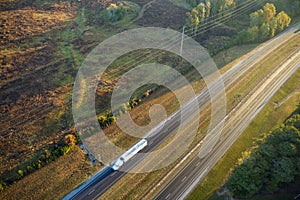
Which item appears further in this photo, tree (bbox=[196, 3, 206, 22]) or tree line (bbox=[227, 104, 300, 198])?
tree (bbox=[196, 3, 206, 22])

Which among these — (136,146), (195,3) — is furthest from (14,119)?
(195,3)

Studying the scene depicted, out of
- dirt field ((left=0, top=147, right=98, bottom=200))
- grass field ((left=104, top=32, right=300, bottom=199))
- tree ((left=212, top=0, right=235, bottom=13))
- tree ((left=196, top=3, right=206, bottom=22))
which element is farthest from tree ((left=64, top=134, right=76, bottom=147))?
tree ((left=212, top=0, right=235, bottom=13))

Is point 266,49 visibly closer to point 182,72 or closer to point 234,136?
point 182,72

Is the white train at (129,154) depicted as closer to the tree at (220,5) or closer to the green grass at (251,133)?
the green grass at (251,133)

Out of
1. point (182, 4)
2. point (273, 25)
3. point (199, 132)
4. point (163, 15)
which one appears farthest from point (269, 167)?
point (182, 4)

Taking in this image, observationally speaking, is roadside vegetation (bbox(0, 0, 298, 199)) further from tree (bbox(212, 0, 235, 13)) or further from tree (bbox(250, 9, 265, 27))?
tree (bbox(250, 9, 265, 27))

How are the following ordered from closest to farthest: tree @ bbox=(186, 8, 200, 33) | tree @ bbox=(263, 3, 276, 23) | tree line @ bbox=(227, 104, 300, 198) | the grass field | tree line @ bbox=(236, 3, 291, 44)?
1. tree line @ bbox=(227, 104, 300, 198)
2. the grass field
3. tree @ bbox=(186, 8, 200, 33)
4. tree line @ bbox=(236, 3, 291, 44)
5. tree @ bbox=(263, 3, 276, 23)

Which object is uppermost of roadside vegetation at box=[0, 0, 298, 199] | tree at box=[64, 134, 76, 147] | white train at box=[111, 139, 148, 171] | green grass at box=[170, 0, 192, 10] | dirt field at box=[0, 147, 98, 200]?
green grass at box=[170, 0, 192, 10]

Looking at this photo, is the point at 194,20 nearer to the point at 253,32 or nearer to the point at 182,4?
the point at 253,32
